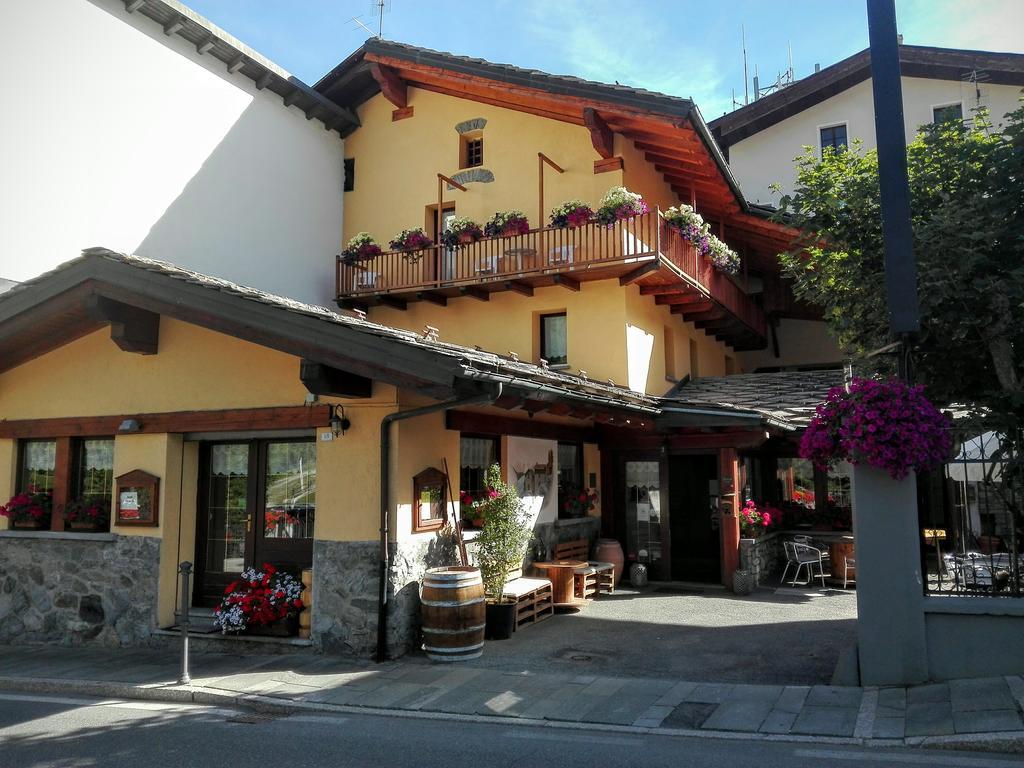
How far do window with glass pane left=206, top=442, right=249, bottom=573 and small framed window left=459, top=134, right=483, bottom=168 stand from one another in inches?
366

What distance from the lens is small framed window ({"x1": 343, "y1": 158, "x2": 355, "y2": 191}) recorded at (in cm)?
1892

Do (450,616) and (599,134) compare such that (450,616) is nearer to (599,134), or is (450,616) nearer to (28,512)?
(28,512)

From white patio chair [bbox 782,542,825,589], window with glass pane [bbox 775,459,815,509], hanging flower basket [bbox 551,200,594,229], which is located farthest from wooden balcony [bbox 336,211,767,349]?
white patio chair [bbox 782,542,825,589]

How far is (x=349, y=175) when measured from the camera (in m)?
19.0

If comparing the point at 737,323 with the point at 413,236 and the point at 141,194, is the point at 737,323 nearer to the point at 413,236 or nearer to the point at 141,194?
the point at 413,236

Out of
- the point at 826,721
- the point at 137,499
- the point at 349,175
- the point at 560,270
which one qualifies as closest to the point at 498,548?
the point at 826,721

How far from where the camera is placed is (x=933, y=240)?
7.23m

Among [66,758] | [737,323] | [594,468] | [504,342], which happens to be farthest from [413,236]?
[66,758]

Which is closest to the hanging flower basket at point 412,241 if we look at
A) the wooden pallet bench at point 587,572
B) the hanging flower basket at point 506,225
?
the hanging flower basket at point 506,225

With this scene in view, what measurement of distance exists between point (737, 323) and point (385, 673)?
1299 cm

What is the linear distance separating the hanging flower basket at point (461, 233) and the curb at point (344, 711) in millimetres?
10056

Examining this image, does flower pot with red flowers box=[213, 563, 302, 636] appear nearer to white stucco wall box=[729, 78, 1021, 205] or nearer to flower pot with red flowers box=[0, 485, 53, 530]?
flower pot with red flowers box=[0, 485, 53, 530]

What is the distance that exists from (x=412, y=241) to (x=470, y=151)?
2575 millimetres

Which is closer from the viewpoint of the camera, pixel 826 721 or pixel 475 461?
pixel 826 721
